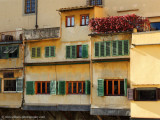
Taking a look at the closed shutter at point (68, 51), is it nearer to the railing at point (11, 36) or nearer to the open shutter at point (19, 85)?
the open shutter at point (19, 85)

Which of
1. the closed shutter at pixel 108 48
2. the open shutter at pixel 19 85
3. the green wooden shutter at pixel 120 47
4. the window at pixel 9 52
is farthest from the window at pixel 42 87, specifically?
the green wooden shutter at pixel 120 47

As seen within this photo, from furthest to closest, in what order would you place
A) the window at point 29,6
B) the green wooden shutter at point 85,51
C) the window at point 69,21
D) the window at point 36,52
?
1. the window at point 29,6
2. the window at point 36,52
3. the window at point 69,21
4. the green wooden shutter at point 85,51

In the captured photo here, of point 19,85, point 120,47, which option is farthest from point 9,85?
point 120,47

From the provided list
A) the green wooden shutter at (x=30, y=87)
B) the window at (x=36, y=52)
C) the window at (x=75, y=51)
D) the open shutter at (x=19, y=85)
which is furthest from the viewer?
the open shutter at (x=19, y=85)

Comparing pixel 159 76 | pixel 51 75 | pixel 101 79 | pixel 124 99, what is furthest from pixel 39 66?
pixel 159 76

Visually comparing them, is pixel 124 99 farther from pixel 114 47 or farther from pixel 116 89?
pixel 114 47

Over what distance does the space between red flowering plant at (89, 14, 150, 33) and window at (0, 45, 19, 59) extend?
6.84 m

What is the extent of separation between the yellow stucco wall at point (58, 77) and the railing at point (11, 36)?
11.2ft

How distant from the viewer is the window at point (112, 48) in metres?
25.7

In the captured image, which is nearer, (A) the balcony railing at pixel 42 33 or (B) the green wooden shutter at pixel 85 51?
(B) the green wooden shutter at pixel 85 51

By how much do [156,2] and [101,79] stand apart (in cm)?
708

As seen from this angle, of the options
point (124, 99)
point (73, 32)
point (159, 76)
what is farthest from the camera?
point (73, 32)

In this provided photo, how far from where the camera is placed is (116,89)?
25.9 metres

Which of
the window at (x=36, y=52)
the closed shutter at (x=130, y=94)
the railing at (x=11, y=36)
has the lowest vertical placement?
the closed shutter at (x=130, y=94)
